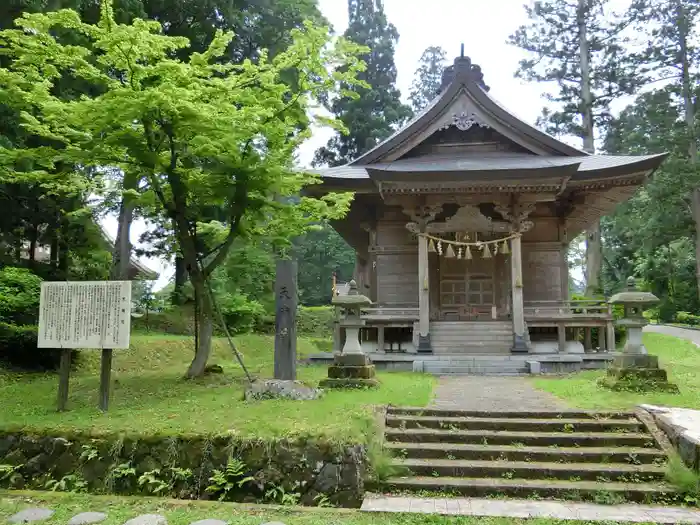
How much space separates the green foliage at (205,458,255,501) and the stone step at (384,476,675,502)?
5.76 feet

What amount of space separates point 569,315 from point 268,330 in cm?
1306

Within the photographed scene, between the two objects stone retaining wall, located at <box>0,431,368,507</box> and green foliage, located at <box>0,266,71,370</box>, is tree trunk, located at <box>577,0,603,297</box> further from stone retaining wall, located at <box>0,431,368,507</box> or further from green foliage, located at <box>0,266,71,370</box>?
green foliage, located at <box>0,266,71,370</box>

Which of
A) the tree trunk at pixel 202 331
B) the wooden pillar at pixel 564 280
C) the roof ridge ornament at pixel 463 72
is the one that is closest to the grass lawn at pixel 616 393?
the wooden pillar at pixel 564 280

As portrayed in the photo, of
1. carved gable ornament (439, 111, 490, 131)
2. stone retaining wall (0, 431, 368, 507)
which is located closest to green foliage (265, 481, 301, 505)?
stone retaining wall (0, 431, 368, 507)

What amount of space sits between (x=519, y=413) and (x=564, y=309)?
28.5ft

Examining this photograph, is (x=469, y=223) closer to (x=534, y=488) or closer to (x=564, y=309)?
(x=564, y=309)

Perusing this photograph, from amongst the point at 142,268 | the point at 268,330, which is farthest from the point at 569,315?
the point at 142,268

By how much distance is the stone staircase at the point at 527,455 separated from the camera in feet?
19.5

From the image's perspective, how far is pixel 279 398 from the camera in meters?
8.41

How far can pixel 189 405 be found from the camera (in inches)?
318

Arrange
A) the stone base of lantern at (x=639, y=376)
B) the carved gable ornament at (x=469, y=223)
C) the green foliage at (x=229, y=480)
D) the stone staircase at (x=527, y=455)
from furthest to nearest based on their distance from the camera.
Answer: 1. the carved gable ornament at (x=469, y=223)
2. the stone base of lantern at (x=639, y=376)
3. the green foliage at (x=229, y=480)
4. the stone staircase at (x=527, y=455)

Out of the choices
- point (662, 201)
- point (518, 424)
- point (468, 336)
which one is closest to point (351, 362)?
point (518, 424)

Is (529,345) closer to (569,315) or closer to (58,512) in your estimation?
(569,315)

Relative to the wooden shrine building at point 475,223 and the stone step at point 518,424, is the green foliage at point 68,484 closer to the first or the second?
the stone step at point 518,424
